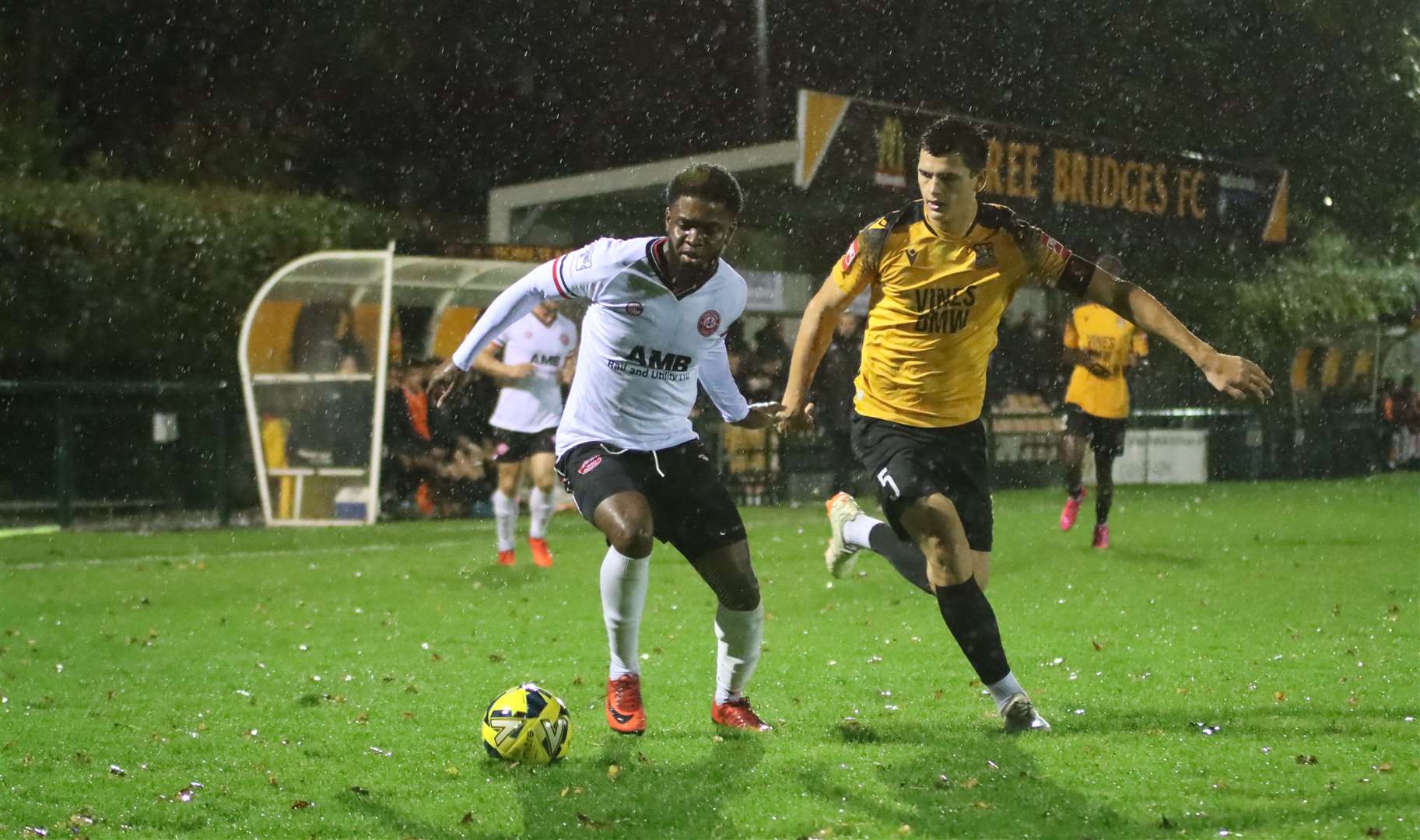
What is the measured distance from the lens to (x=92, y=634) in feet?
29.2

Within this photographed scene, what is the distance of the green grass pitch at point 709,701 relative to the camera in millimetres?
4504

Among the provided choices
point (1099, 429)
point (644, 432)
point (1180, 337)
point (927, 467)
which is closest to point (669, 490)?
point (644, 432)

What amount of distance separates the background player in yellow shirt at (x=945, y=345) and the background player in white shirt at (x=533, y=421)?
6.04m

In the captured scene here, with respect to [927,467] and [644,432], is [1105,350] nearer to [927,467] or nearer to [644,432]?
[927,467]

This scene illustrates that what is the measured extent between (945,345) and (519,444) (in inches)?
262

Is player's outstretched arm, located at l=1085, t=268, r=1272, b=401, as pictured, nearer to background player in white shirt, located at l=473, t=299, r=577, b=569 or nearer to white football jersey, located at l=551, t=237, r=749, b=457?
white football jersey, located at l=551, t=237, r=749, b=457

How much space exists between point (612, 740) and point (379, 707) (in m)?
1.27

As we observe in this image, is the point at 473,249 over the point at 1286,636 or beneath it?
over

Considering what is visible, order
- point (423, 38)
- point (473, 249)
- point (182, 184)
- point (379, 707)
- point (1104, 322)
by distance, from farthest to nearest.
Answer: point (423, 38), point (182, 184), point (473, 249), point (1104, 322), point (379, 707)

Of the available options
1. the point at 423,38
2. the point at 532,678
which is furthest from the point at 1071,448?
the point at 423,38

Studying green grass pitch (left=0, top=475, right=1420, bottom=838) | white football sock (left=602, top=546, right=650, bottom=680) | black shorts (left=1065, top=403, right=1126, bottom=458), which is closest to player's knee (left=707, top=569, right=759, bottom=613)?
white football sock (left=602, top=546, right=650, bottom=680)

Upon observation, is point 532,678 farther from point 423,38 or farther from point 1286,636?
point 423,38

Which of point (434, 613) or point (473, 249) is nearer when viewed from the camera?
point (434, 613)

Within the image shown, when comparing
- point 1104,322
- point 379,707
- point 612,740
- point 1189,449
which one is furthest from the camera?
point 1189,449
